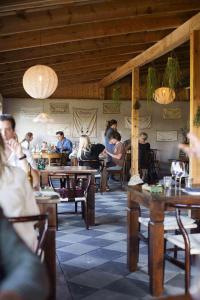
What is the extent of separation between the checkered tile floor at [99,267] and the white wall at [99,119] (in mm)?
7287

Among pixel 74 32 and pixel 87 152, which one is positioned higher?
pixel 74 32

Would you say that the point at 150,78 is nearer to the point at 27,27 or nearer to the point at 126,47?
the point at 126,47

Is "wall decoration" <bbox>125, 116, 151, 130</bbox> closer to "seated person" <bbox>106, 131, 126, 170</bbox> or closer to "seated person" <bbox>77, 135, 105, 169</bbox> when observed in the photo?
"seated person" <bbox>106, 131, 126, 170</bbox>

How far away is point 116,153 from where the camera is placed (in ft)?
28.1

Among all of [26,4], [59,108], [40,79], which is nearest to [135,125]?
[40,79]

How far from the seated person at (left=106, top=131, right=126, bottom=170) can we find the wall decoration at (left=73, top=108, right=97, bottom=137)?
12.9ft

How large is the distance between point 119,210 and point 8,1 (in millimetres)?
3619

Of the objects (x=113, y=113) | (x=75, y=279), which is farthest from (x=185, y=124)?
(x=75, y=279)

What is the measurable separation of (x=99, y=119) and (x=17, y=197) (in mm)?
10897

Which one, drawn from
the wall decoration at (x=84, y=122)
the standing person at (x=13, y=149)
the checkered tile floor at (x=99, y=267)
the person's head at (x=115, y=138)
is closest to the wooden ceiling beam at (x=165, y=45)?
the person's head at (x=115, y=138)

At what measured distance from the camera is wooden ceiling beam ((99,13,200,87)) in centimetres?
566

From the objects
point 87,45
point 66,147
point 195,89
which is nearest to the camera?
point 195,89

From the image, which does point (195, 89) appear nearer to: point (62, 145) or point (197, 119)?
point (197, 119)

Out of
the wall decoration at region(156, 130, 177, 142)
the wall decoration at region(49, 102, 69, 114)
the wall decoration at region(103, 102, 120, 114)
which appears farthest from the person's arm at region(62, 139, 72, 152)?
the wall decoration at region(156, 130, 177, 142)
